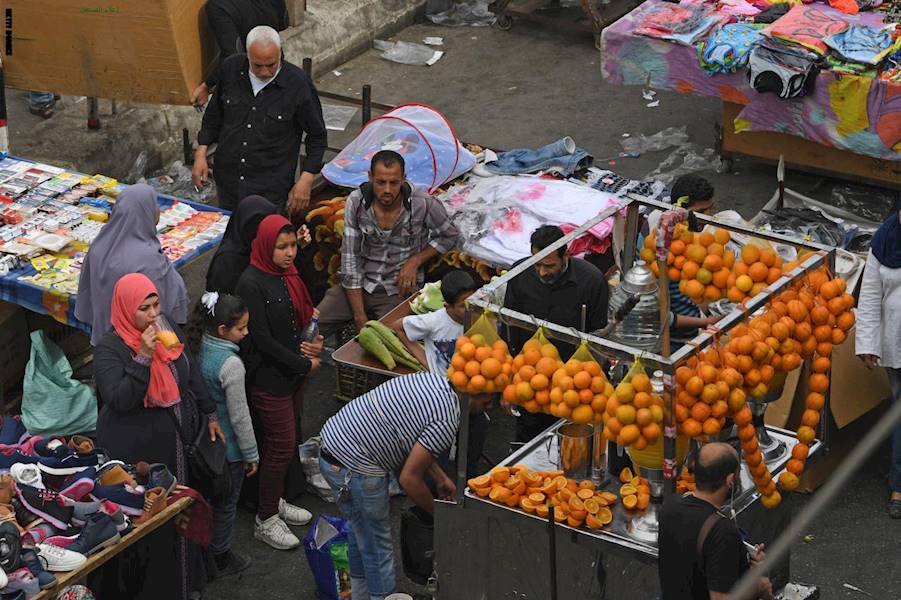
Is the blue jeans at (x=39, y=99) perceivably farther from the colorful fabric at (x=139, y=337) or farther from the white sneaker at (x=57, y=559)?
the white sneaker at (x=57, y=559)

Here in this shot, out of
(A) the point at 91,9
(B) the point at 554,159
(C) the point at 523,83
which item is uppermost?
(A) the point at 91,9

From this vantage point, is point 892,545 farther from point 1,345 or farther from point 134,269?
point 1,345

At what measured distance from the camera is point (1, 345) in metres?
7.62

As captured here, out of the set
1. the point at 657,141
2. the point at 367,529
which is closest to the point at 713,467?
the point at 367,529

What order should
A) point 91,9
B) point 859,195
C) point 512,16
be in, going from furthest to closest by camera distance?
point 512,16, point 859,195, point 91,9

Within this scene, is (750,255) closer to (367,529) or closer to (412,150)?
(367,529)

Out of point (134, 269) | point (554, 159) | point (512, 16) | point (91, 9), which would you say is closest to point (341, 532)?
point (134, 269)

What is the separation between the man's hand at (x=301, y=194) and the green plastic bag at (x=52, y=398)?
1.62 meters

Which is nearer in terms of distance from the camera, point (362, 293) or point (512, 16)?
point (362, 293)

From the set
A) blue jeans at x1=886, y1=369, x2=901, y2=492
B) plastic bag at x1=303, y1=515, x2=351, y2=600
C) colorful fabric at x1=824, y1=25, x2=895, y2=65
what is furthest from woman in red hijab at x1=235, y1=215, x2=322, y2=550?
colorful fabric at x1=824, y1=25, x2=895, y2=65

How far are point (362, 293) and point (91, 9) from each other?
2.53 m

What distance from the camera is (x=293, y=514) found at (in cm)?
694

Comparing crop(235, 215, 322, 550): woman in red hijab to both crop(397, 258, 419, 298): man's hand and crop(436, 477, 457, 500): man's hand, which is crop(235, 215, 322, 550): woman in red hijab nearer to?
crop(397, 258, 419, 298): man's hand

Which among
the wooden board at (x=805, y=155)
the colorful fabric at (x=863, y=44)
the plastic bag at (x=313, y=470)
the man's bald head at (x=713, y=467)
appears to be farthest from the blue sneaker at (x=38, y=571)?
the wooden board at (x=805, y=155)
